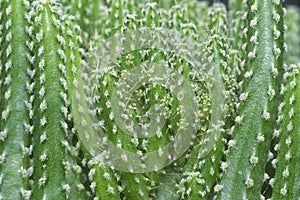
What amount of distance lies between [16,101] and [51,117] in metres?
0.17

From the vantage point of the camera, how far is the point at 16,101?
1968mm

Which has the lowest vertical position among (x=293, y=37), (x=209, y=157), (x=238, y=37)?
(x=209, y=157)

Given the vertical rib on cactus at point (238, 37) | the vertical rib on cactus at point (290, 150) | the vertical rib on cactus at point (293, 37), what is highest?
the vertical rib on cactus at point (293, 37)

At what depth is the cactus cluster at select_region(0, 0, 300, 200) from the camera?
1.84 meters

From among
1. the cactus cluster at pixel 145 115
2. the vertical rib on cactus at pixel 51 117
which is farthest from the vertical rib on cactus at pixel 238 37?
the vertical rib on cactus at pixel 51 117

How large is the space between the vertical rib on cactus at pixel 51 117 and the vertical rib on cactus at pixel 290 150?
1.89 ft

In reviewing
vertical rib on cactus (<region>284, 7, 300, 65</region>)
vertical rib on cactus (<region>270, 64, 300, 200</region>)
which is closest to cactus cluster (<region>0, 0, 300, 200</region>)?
vertical rib on cactus (<region>270, 64, 300, 200</region>)

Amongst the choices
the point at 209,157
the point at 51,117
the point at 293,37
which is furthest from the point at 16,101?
the point at 293,37

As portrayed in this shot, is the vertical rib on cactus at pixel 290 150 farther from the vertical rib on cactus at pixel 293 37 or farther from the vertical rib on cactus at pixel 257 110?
the vertical rib on cactus at pixel 293 37

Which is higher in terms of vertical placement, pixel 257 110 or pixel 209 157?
pixel 257 110

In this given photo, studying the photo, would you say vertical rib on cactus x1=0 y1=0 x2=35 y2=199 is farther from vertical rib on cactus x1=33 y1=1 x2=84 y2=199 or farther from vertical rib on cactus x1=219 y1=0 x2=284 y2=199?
vertical rib on cactus x1=219 y1=0 x2=284 y2=199

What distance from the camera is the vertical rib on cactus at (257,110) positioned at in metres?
1.83

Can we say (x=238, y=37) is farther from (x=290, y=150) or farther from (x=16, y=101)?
(x=16, y=101)

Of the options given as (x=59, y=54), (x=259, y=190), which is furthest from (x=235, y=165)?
(x=59, y=54)
